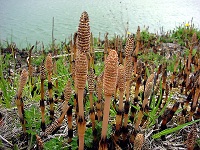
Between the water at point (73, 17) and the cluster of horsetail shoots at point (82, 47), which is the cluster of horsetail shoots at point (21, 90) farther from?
the water at point (73, 17)

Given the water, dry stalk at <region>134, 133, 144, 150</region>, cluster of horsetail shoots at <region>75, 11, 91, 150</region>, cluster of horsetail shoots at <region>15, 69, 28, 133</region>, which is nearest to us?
cluster of horsetail shoots at <region>75, 11, 91, 150</region>

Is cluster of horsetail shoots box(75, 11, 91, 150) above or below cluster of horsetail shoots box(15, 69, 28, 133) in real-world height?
above

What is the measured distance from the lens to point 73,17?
7023 millimetres

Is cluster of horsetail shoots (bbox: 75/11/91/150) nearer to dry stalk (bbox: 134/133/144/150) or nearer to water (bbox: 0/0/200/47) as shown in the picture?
dry stalk (bbox: 134/133/144/150)

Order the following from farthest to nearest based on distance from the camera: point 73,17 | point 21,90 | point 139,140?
point 73,17
point 21,90
point 139,140

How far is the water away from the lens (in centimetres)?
578

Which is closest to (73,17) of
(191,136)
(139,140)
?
(191,136)

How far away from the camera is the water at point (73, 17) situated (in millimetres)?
5776

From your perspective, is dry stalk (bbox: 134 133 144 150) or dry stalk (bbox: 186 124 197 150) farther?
dry stalk (bbox: 186 124 197 150)

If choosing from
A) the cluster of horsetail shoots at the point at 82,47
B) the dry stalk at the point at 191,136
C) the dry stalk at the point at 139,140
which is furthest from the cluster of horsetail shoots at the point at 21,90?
the dry stalk at the point at 191,136

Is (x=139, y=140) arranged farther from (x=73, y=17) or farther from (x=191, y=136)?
(x=73, y=17)

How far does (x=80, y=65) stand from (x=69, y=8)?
25.8 feet

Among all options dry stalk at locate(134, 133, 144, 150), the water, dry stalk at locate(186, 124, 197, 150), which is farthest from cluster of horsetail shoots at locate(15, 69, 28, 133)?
the water

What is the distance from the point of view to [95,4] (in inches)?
352
